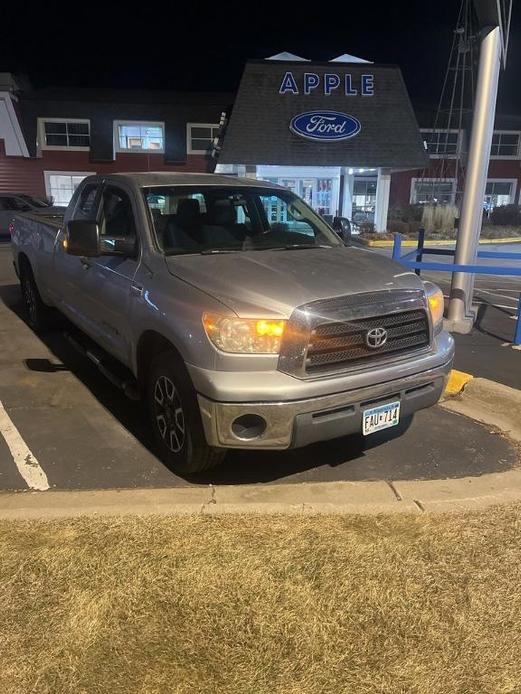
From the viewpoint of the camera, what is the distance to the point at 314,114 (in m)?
22.3

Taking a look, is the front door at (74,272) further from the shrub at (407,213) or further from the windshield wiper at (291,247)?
the shrub at (407,213)

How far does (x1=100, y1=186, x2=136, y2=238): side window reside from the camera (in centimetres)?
443

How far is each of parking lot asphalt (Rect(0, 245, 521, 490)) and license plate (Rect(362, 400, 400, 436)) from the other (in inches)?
20.5

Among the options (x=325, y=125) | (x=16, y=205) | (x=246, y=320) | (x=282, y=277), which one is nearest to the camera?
(x=246, y=320)

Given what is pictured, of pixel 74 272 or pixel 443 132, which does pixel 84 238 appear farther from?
pixel 443 132

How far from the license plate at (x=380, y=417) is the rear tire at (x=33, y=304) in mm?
4752

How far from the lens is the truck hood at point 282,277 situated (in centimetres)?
319

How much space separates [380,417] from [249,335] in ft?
3.18

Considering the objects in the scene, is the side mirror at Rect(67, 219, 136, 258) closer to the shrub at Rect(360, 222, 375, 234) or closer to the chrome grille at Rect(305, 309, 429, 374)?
the chrome grille at Rect(305, 309, 429, 374)

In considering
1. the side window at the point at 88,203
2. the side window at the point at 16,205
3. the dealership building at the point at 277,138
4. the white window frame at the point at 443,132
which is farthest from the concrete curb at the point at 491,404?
the white window frame at the point at 443,132

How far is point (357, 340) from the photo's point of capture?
10.9 ft

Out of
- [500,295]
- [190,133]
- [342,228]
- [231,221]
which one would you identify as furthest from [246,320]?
[190,133]

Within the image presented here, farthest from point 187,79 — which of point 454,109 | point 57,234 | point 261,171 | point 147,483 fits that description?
point 147,483

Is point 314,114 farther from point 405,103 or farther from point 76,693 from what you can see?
point 76,693
